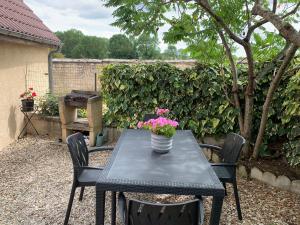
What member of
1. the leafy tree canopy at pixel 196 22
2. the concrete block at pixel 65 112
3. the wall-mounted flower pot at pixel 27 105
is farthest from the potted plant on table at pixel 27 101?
the leafy tree canopy at pixel 196 22

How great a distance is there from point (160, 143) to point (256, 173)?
194 cm

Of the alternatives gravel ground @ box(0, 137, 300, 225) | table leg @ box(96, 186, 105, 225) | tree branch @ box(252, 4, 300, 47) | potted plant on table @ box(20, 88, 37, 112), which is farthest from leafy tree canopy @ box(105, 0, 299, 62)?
potted plant on table @ box(20, 88, 37, 112)

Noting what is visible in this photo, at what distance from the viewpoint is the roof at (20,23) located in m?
5.01

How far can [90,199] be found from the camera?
3324 millimetres

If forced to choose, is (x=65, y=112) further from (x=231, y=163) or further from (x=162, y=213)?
(x=162, y=213)

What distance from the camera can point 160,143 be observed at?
2.66 m

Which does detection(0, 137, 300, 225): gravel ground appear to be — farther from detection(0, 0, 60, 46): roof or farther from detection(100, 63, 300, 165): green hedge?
detection(0, 0, 60, 46): roof

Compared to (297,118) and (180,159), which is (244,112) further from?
(180,159)

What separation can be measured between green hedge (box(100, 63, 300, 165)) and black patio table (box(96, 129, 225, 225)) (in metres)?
1.83

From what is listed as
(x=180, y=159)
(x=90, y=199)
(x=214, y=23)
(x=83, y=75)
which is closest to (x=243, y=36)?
(x=214, y=23)

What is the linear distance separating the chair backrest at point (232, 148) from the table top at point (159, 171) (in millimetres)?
404

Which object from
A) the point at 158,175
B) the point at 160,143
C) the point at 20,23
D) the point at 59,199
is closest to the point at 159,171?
the point at 158,175

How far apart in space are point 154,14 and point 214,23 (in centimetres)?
82

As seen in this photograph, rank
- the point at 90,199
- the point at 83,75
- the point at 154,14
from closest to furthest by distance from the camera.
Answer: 1. the point at 90,199
2. the point at 154,14
3. the point at 83,75
